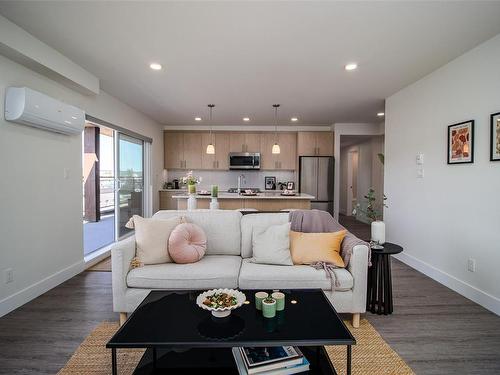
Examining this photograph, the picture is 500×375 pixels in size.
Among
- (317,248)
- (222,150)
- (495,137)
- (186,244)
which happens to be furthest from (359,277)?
Result: (222,150)

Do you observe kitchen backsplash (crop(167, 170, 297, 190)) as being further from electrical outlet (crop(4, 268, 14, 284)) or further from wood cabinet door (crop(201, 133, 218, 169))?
electrical outlet (crop(4, 268, 14, 284))

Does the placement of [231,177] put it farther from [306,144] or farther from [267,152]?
[306,144]

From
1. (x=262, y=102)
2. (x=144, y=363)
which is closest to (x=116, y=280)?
(x=144, y=363)

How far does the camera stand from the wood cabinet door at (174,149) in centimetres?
666

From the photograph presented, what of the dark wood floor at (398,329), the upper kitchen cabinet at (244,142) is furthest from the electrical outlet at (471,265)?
the upper kitchen cabinet at (244,142)

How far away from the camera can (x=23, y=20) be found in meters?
2.24

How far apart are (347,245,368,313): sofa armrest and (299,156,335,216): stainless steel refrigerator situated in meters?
4.14

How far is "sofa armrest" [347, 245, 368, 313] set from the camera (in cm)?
218

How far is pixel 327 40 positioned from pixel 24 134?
10.0 ft

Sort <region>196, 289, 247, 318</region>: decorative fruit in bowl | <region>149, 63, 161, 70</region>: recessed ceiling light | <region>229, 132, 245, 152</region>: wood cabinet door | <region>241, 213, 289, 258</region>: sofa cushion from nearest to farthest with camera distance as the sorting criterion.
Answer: <region>196, 289, 247, 318</region>: decorative fruit in bowl < <region>241, 213, 289, 258</region>: sofa cushion < <region>149, 63, 161, 70</region>: recessed ceiling light < <region>229, 132, 245, 152</region>: wood cabinet door

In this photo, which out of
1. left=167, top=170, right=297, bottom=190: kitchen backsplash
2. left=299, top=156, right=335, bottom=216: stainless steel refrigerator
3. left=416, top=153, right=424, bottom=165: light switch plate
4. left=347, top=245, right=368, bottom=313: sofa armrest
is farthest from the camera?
left=167, top=170, right=297, bottom=190: kitchen backsplash

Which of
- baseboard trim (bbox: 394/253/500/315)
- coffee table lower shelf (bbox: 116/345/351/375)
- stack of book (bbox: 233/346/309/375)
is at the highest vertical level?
stack of book (bbox: 233/346/309/375)

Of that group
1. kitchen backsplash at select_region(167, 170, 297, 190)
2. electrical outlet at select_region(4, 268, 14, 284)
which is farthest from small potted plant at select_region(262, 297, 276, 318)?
kitchen backsplash at select_region(167, 170, 297, 190)

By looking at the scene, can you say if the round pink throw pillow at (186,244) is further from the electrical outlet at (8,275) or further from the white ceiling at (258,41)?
the white ceiling at (258,41)
